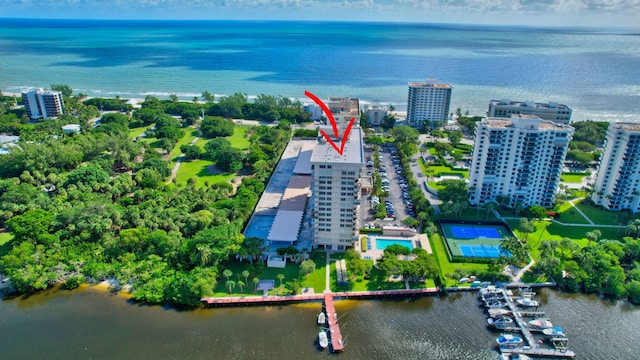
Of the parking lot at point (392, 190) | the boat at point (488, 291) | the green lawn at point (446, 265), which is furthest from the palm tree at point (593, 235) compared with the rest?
the parking lot at point (392, 190)

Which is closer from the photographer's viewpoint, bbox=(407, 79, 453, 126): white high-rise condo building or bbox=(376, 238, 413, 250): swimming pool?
bbox=(376, 238, 413, 250): swimming pool

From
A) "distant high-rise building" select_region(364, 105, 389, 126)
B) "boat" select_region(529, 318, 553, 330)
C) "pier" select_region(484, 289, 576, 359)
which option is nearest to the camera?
"pier" select_region(484, 289, 576, 359)

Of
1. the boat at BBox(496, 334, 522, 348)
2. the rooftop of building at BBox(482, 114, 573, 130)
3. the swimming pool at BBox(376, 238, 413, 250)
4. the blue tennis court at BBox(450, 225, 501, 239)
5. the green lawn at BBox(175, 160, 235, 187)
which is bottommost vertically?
the boat at BBox(496, 334, 522, 348)

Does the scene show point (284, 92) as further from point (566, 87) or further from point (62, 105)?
point (566, 87)

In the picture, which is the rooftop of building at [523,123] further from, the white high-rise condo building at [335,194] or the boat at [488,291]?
the boat at [488,291]

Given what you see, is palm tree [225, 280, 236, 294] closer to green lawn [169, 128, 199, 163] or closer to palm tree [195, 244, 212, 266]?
palm tree [195, 244, 212, 266]

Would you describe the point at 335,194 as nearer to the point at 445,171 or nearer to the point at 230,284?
the point at 230,284

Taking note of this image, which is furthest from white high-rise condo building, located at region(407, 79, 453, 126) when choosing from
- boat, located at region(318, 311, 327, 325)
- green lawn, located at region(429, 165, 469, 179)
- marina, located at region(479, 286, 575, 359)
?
boat, located at region(318, 311, 327, 325)
